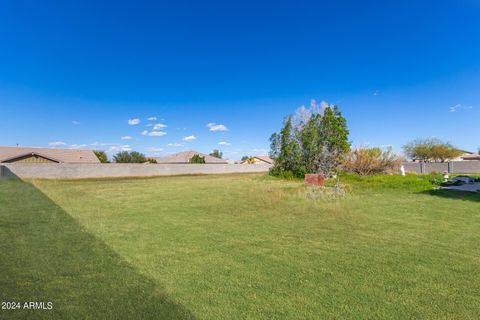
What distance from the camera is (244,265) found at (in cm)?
312

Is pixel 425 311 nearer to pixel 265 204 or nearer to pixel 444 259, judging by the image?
pixel 444 259

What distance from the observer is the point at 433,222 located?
5.23 m

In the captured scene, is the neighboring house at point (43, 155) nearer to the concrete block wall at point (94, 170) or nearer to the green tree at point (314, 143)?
the concrete block wall at point (94, 170)

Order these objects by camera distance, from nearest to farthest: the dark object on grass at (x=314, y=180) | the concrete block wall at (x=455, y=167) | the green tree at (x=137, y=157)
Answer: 1. the dark object on grass at (x=314, y=180)
2. the concrete block wall at (x=455, y=167)
3. the green tree at (x=137, y=157)

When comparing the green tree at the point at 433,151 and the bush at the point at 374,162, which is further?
the green tree at the point at 433,151

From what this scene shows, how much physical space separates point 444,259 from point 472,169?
31536mm

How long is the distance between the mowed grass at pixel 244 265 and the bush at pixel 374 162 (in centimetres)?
1036

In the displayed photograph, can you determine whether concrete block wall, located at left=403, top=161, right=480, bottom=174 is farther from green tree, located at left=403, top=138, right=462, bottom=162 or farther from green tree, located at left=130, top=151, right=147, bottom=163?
green tree, located at left=130, top=151, right=147, bottom=163

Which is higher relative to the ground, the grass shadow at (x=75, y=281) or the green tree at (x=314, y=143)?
the green tree at (x=314, y=143)

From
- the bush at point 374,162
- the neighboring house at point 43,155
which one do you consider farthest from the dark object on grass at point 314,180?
the neighboring house at point 43,155

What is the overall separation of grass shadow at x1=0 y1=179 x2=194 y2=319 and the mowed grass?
0.04 ft

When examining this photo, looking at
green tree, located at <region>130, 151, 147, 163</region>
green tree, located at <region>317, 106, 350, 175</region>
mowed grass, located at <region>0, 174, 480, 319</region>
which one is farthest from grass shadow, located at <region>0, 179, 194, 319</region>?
green tree, located at <region>130, 151, 147, 163</region>

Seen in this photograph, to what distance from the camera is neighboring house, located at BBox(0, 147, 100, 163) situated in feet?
90.1

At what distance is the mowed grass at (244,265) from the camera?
2.21m
